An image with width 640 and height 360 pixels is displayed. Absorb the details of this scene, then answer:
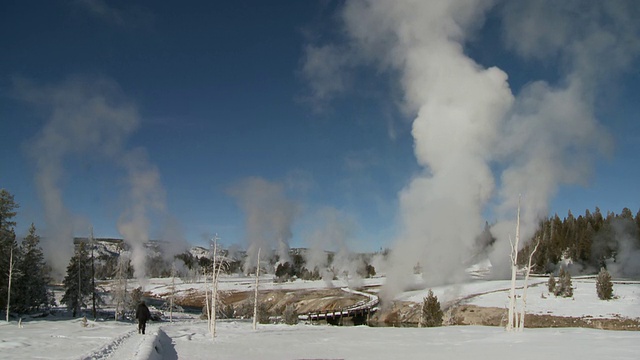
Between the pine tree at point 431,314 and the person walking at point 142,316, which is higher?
the person walking at point 142,316

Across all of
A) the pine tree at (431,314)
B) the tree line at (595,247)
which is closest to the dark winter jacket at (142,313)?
the pine tree at (431,314)

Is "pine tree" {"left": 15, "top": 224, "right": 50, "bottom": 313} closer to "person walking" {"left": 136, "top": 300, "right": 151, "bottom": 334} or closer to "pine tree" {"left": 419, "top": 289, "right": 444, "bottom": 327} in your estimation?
"person walking" {"left": 136, "top": 300, "right": 151, "bottom": 334}

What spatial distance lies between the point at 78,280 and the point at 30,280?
6.76 m

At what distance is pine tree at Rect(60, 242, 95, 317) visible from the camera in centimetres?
6712

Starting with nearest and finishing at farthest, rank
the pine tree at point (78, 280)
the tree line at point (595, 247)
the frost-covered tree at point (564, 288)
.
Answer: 1. the frost-covered tree at point (564, 288)
2. the pine tree at point (78, 280)
3. the tree line at point (595, 247)

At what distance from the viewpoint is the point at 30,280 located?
6162 centimetres

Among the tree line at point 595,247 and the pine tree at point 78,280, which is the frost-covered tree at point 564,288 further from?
the pine tree at point 78,280

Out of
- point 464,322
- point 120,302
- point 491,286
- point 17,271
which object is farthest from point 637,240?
point 17,271

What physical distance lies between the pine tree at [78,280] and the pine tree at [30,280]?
3111 mm

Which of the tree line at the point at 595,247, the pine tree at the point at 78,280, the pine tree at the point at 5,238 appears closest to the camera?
the pine tree at the point at 5,238

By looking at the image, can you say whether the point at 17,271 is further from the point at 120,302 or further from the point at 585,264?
the point at 585,264

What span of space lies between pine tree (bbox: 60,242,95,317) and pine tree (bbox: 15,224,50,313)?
10.2 feet

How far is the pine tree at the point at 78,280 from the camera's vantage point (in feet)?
220

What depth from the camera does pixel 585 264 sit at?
374ft
